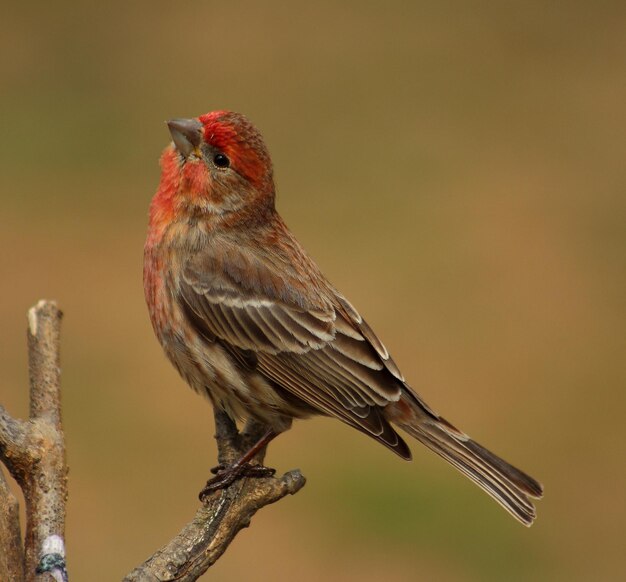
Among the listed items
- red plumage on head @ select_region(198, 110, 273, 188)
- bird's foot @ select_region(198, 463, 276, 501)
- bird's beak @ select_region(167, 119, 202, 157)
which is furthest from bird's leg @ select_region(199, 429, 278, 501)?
bird's beak @ select_region(167, 119, 202, 157)

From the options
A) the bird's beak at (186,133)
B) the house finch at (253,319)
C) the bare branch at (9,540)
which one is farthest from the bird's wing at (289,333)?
the bare branch at (9,540)

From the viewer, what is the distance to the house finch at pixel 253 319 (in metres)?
4.47

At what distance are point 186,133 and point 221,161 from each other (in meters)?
0.18

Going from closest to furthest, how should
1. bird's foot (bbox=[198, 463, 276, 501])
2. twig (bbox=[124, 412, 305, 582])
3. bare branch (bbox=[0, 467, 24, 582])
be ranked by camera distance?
bare branch (bbox=[0, 467, 24, 582])
twig (bbox=[124, 412, 305, 582])
bird's foot (bbox=[198, 463, 276, 501])

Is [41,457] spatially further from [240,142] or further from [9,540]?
[240,142]

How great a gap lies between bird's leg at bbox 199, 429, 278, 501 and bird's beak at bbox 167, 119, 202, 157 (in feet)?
3.85

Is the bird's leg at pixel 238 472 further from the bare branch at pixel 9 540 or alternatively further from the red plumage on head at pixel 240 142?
the red plumage on head at pixel 240 142

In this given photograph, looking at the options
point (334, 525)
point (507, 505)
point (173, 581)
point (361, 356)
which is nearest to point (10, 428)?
point (173, 581)

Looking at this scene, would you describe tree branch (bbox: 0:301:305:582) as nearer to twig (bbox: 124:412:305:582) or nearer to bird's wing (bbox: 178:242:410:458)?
twig (bbox: 124:412:305:582)

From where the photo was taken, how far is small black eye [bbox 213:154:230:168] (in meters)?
4.57

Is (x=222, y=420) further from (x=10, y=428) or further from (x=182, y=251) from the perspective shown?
Result: (x=10, y=428)

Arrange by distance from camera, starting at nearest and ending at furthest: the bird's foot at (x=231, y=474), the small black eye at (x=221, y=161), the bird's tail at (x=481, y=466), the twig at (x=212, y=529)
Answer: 1. the twig at (x=212, y=529)
2. the bird's foot at (x=231, y=474)
3. the bird's tail at (x=481, y=466)
4. the small black eye at (x=221, y=161)

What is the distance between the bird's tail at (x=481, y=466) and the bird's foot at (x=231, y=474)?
27.3 inches

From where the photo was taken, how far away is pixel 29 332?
389 centimetres
